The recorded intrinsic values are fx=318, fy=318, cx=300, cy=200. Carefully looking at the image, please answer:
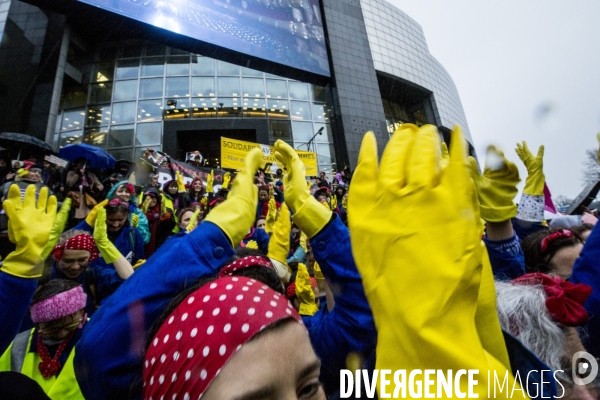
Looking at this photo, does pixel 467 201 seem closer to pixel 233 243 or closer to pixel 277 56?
pixel 233 243

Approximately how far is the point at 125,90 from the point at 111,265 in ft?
56.0

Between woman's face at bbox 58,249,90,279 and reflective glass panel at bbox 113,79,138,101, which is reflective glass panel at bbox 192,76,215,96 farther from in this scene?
woman's face at bbox 58,249,90,279

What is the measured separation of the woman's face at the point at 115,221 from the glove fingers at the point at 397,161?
365 cm

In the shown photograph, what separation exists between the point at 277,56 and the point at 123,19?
6.48 m

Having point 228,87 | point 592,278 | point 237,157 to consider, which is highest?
point 228,87

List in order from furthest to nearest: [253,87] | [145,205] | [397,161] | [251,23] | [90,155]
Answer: [253,87] → [251,23] → [90,155] → [145,205] → [397,161]

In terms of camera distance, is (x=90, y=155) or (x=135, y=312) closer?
(x=135, y=312)

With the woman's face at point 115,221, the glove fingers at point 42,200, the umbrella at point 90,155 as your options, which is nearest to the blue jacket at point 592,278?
the glove fingers at point 42,200

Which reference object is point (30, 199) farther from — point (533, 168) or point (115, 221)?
point (533, 168)

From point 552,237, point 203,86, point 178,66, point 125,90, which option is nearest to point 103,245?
point 552,237

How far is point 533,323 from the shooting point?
1.29m

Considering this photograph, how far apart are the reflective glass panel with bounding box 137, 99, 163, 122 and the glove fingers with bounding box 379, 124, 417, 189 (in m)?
17.8

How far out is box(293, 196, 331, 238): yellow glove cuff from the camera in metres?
1.32

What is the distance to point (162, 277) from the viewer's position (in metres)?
1.04
